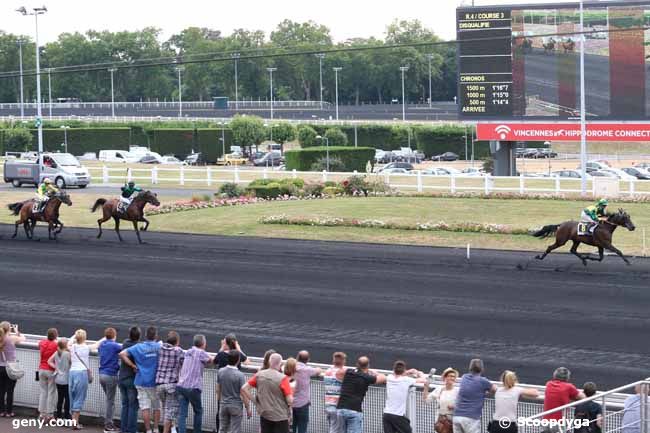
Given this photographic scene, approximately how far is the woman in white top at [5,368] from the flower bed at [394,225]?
60.7ft

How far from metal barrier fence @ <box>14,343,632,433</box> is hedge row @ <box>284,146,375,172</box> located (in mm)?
42572

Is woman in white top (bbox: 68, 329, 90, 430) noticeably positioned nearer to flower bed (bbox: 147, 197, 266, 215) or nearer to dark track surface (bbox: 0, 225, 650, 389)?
dark track surface (bbox: 0, 225, 650, 389)

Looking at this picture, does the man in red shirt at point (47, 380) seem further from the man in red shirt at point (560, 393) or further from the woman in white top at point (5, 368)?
the man in red shirt at point (560, 393)

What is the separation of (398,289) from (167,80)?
5588 inches

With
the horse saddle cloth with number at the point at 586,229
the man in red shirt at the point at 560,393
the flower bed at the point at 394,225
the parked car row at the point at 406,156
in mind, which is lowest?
the man in red shirt at the point at 560,393

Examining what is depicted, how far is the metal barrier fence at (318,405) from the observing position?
468 inches

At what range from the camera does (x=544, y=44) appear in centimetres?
4728

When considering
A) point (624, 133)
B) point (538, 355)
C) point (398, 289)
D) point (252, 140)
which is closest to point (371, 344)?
point (538, 355)

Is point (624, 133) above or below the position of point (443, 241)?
above

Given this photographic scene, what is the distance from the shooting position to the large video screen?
4659 cm

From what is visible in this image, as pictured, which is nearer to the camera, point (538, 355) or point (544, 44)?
point (538, 355)

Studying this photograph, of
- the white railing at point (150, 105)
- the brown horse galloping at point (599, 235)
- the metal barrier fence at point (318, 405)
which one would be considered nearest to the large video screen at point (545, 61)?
the brown horse galloping at point (599, 235)

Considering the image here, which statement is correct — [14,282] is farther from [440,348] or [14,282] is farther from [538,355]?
[538,355]

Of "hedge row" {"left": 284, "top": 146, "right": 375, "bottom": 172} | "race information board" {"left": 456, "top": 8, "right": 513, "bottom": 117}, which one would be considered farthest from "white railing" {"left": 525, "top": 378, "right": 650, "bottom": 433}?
"hedge row" {"left": 284, "top": 146, "right": 375, "bottom": 172}
